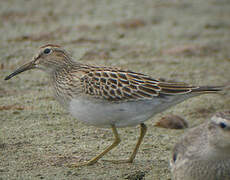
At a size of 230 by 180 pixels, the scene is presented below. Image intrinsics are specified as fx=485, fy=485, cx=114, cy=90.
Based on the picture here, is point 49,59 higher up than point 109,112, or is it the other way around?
point 49,59

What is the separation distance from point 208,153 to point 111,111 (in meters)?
1.51

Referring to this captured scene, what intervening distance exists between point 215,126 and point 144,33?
265 inches

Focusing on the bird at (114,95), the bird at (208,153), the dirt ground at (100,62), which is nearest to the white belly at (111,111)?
the bird at (114,95)

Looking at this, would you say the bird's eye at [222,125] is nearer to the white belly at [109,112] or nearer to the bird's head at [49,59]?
the white belly at [109,112]

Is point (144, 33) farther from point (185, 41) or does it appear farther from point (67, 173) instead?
point (67, 173)

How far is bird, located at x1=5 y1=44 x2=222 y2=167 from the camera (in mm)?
5539

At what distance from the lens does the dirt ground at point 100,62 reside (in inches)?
219

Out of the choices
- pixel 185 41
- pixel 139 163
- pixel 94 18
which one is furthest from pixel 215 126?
pixel 94 18

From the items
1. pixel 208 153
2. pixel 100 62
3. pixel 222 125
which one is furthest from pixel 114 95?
pixel 100 62

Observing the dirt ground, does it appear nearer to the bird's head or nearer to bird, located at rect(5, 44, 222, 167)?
bird, located at rect(5, 44, 222, 167)

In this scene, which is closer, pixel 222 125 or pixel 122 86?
pixel 222 125

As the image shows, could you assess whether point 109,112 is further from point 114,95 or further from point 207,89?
point 207,89

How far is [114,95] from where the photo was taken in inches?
220

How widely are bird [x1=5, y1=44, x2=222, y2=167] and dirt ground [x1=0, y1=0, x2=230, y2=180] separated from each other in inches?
15.7
